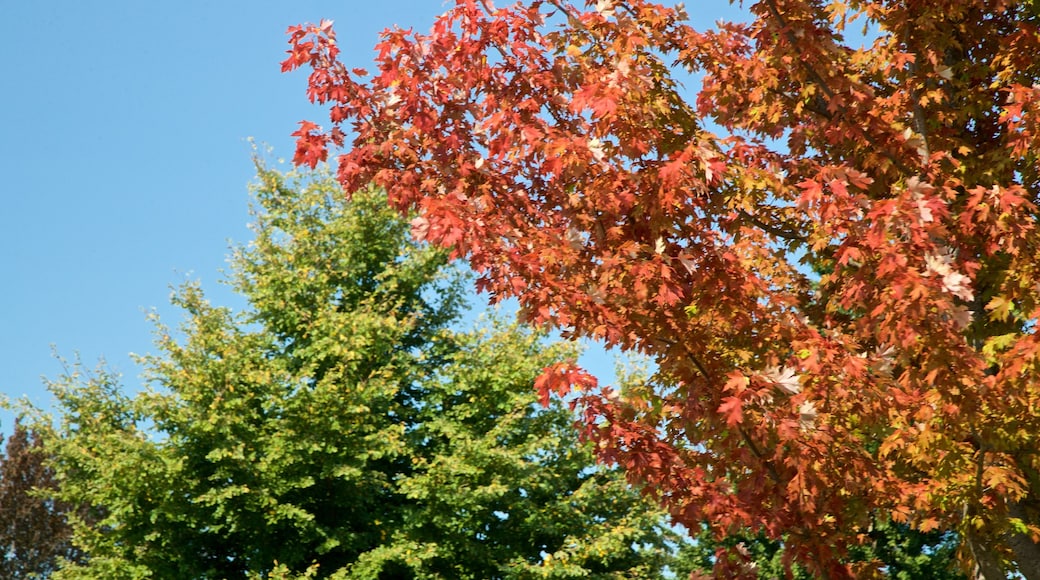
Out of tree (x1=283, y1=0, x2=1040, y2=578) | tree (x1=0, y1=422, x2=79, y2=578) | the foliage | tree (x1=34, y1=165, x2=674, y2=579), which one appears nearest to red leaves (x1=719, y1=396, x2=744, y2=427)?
tree (x1=283, y1=0, x2=1040, y2=578)

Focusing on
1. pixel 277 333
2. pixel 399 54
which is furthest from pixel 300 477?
pixel 399 54

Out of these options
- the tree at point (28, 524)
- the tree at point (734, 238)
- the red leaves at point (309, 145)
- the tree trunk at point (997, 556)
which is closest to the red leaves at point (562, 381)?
the tree at point (734, 238)

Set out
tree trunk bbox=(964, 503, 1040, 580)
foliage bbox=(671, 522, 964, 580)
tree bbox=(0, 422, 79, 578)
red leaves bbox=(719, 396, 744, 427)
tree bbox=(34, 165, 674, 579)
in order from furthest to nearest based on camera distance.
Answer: tree bbox=(0, 422, 79, 578) → foliage bbox=(671, 522, 964, 580) → tree bbox=(34, 165, 674, 579) → tree trunk bbox=(964, 503, 1040, 580) → red leaves bbox=(719, 396, 744, 427)

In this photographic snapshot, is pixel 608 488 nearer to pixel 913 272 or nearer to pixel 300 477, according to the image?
pixel 300 477

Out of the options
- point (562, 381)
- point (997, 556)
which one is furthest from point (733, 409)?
point (997, 556)

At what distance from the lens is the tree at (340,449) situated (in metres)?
18.4

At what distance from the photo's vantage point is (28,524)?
30453 millimetres

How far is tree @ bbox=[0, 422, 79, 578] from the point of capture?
29.9m

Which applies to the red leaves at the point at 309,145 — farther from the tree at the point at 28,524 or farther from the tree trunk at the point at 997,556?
the tree at the point at 28,524

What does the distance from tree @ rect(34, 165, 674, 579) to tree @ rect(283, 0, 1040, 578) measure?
459 inches

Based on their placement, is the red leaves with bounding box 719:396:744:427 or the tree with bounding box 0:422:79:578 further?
the tree with bounding box 0:422:79:578

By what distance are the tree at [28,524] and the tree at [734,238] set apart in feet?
91.7

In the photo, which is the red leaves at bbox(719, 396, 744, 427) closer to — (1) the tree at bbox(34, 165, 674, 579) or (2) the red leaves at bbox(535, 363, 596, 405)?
(2) the red leaves at bbox(535, 363, 596, 405)

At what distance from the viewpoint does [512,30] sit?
6676mm
